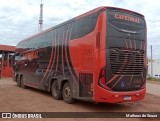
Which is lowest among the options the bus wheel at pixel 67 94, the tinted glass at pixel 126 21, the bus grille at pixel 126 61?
the bus wheel at pixel 67 94

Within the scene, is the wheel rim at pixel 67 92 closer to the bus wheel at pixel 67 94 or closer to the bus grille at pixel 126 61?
the bus wheel at pixel 67 94

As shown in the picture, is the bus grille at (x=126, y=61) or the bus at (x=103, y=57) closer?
the bus at (x=103, y=57)

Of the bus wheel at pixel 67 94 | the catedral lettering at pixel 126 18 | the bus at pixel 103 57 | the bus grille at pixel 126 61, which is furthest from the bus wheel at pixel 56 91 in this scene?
the catedral lettering at pixel 126 18

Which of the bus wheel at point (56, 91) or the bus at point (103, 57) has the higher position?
the bus at point (103, 57)

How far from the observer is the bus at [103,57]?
10578 millimetres

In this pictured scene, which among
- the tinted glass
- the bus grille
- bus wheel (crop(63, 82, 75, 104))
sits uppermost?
the tinted glass

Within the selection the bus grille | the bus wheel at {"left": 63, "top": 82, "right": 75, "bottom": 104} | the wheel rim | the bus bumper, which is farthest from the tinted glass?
the wheel rim

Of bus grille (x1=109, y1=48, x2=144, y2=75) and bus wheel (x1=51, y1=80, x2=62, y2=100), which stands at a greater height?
bus grille (x1=109, y1=48, x2=144, y2=75)

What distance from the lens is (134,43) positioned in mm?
11320

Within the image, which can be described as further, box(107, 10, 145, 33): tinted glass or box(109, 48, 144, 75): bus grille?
box(107, 10, 145, 33): tinted glass

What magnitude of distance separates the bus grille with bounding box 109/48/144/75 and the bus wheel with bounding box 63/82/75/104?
8.65 ft

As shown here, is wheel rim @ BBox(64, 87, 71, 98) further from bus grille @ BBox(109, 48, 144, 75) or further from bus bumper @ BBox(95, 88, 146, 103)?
bus grille @ BBox(109, 48, 144, 75)

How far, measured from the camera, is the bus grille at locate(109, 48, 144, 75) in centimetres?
1070

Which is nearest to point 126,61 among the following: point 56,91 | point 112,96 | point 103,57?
point 103,57
